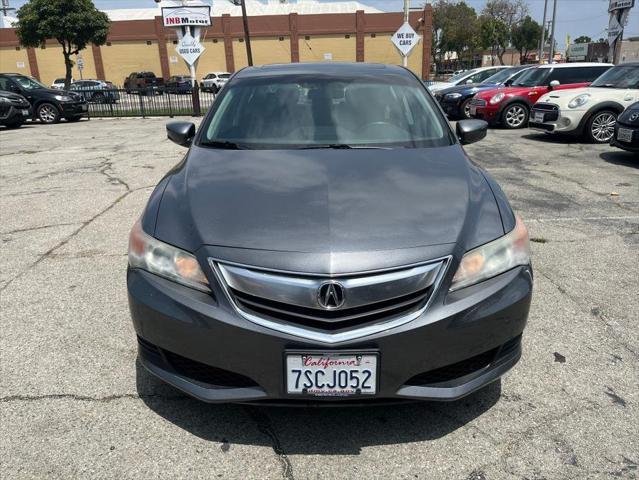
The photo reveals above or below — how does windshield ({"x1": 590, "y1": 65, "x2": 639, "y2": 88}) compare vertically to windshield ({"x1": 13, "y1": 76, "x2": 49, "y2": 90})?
below

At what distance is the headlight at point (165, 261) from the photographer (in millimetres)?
2113

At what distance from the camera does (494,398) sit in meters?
2.58

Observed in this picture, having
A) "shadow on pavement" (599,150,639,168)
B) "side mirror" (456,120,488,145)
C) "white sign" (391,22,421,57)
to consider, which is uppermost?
"white sign" (391,22,421,57)

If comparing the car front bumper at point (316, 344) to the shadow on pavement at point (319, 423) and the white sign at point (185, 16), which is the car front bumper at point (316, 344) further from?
the white sign at point (185, 16)

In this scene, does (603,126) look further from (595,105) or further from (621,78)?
(621,78)

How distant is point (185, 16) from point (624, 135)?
15981mm

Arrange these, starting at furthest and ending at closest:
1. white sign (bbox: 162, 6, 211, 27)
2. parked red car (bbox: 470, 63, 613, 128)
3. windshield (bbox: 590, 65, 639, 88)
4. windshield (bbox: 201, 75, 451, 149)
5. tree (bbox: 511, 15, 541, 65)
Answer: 1. tree (bbox: 511, 15, 541, 65)
2. white sign (bbox: 162, 6, 211, 27)
3. parked red car (bbox: 470, 63, 613, 128)
4. windshield (bbox: 590, 65, 639, 88)
5. windshield (bbox: 201, 75, 451, 149)

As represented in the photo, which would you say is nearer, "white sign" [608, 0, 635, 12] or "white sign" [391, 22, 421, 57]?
"white sign" [608, 0, 635, 12]

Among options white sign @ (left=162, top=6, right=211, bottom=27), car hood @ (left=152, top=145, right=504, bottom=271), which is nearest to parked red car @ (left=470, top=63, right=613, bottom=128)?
white sign @ (left=162, top=6, right=211, bottom=27)

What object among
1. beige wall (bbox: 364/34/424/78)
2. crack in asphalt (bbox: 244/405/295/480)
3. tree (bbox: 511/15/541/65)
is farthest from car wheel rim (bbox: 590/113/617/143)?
tree (bbox: 511/15/541/65)

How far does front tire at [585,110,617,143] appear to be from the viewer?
34.2ft

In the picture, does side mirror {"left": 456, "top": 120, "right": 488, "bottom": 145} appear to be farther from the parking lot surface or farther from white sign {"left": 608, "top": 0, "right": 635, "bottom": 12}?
white sign {"left": 608, "top": 0, "right": 635, "bottom": 12}

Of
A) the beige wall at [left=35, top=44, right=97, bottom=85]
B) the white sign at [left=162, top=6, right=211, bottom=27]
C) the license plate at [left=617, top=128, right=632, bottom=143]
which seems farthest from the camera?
the beige wall at [left=35, top=44, right=97, bottom=85]

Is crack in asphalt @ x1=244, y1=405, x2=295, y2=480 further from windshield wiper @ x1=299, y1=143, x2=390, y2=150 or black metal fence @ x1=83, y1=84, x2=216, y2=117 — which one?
black metal fence @ x1=83, y1=84, x2=216, y2=117
